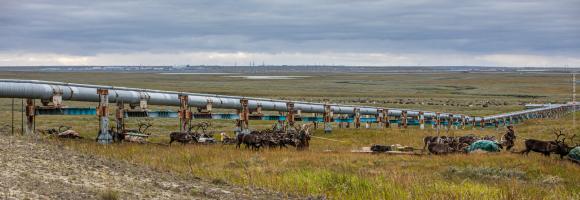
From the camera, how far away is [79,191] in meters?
10.1

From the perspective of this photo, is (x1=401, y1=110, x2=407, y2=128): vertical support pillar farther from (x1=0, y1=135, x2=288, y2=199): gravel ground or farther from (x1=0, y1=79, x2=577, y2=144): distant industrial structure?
(x1=0, y1=135, x2=288, y2=199): gravel ground

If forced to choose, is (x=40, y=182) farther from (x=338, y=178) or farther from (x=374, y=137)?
(x=374, y=137)

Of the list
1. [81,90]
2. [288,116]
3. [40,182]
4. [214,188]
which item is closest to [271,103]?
[288,116]

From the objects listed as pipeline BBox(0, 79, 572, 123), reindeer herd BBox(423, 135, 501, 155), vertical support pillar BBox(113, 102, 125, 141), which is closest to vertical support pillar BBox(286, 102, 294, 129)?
pipeline BBox(0, 79, 572, 123)

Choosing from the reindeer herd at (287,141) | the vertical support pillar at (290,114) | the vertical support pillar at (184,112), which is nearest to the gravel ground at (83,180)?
the reindeer herd at (287,141)

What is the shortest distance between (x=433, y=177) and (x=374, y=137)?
1344 cm

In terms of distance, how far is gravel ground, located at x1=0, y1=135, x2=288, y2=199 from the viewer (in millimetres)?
9789

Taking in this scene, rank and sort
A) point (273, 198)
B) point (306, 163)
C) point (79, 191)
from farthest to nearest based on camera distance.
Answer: point (306, 163) → point (273, 198) → point (79, 191)

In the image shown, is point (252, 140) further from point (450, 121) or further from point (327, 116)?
point (450, 121)

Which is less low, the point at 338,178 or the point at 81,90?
the point at 81,90

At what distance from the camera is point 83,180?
36.3 feet

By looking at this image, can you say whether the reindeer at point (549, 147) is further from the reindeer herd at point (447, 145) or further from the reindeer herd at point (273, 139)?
the reindeer herd at point (273, 139)

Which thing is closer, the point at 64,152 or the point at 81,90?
the point at 64,152

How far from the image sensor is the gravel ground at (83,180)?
9789mm
